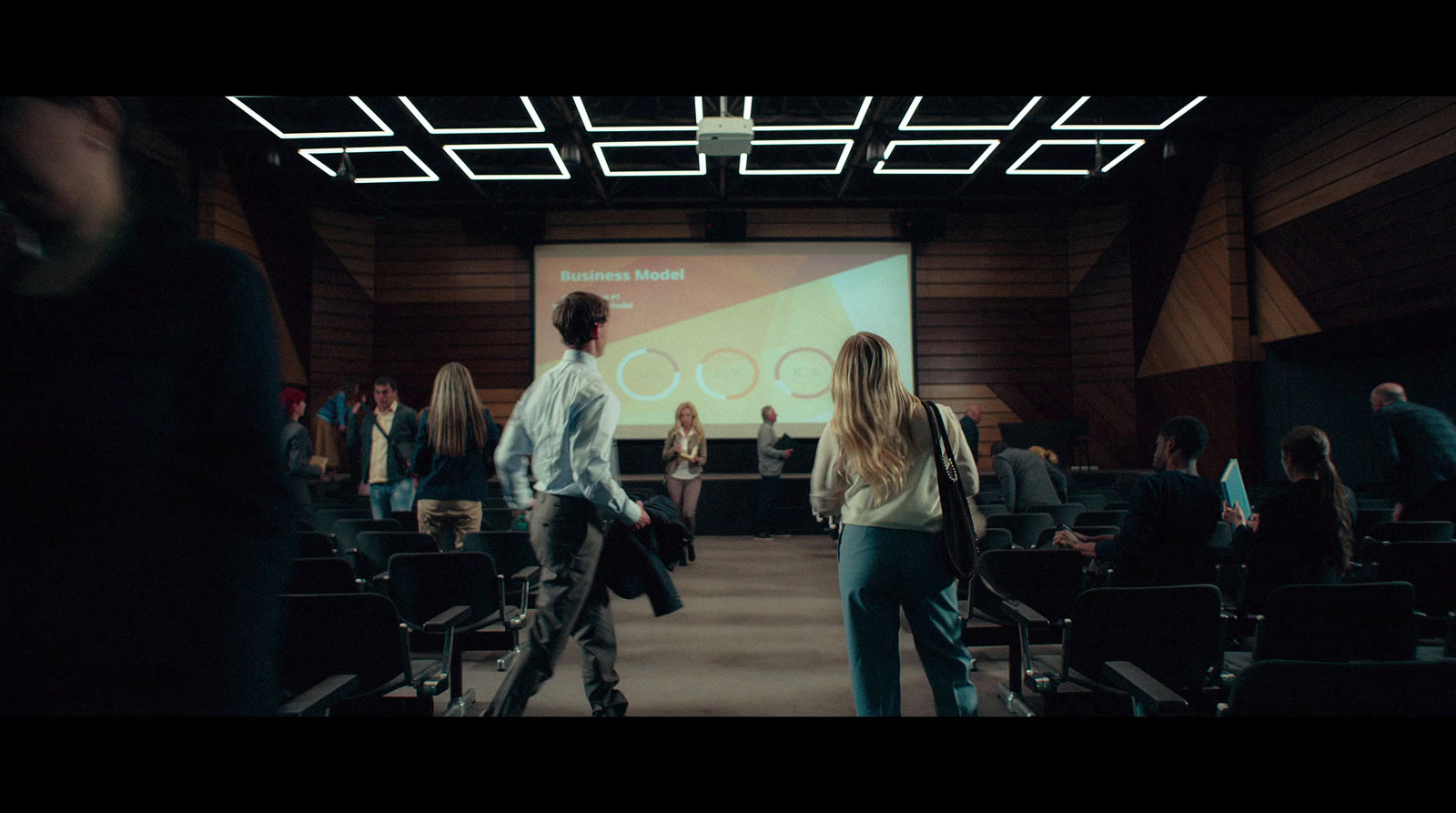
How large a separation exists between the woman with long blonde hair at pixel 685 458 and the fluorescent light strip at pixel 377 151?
4874 mm

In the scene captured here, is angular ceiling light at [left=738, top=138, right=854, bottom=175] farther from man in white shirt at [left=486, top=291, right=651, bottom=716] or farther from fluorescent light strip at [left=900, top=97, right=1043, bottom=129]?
man in white shirt at [left=486, top=291, right=651, bottom=716]

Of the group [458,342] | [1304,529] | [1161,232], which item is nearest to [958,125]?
[1161,232]

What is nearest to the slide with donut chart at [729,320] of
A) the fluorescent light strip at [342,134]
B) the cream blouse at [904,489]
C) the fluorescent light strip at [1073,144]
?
the fluorescent light strip at [1073,144]

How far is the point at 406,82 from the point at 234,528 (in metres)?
1.57

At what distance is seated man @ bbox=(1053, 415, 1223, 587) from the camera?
2.46m

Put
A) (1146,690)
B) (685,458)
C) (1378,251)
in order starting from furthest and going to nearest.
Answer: (685,458), (1378,251), (1146,690)

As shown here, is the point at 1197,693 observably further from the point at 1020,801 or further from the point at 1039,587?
the point at 1020,801

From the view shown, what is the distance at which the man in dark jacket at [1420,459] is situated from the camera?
416 centimetres

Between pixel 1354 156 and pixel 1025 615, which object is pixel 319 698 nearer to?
pixel 1025 615

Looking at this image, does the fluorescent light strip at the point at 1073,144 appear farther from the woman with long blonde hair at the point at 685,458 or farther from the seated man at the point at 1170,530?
the seated man at the point at 1170,530

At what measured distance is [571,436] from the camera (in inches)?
95.0

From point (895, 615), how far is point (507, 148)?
8.27 m

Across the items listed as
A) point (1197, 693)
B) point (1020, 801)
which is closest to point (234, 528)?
point (1020, 801)

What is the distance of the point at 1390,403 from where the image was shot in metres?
4.57
